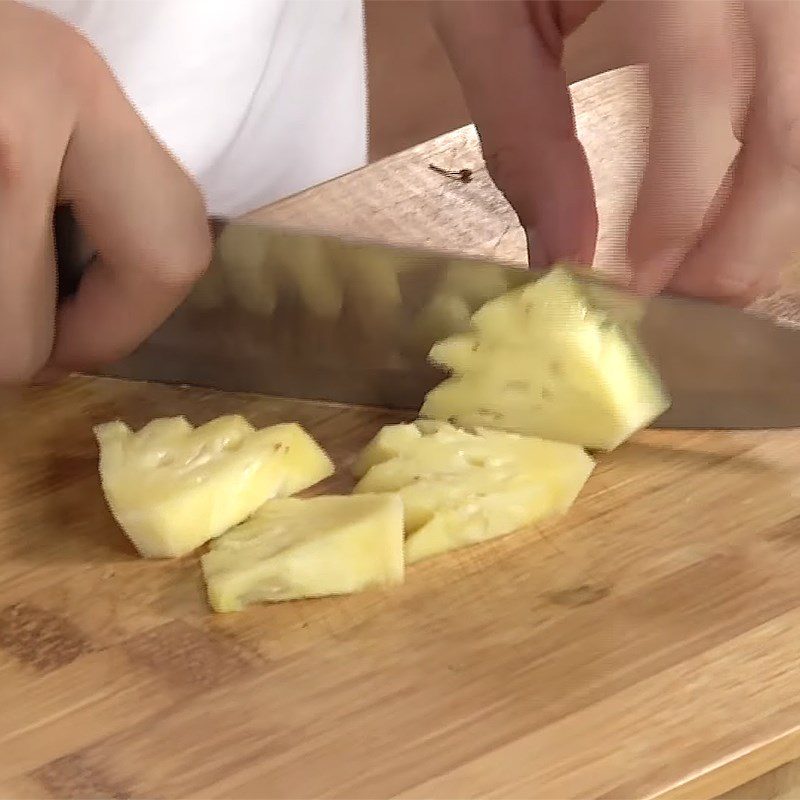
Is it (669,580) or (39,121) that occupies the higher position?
(39,121)

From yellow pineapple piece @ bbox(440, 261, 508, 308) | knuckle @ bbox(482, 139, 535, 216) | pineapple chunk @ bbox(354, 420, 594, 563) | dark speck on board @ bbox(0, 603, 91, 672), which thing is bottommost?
dark speck on board @ bbox(0, 603, 91, 672)

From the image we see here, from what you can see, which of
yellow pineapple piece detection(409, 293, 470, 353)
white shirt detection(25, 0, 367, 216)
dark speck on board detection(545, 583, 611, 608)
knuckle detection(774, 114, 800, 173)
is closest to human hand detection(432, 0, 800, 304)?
knuckle detection(774, 114, 800, 173)

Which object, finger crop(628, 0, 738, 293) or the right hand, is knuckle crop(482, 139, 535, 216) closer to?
finger crop(628, 0, 738, 293)

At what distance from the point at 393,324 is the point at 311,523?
0.73 ft

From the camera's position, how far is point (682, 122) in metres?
0.93

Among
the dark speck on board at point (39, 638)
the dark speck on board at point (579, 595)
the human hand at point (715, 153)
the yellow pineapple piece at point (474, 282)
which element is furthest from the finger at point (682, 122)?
the dark speck on board at point (39, 638)

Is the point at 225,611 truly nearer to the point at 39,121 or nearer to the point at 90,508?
the point at 90,508

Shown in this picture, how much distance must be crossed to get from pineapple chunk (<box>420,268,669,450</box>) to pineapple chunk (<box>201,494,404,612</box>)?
0.52 ft

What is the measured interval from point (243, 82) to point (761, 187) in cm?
53

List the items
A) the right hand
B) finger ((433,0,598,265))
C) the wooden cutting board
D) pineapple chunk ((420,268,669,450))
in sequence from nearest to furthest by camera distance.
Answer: the wooden cutting board → the right hand → pineapple chunk ((420,268,669,450)) → finger ((433,0,598,265))

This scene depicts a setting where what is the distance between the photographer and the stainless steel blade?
0.95 meters

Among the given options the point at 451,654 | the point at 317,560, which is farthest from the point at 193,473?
the point at 451,654

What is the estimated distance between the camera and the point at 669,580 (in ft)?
2.74

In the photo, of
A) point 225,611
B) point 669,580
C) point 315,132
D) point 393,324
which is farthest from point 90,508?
point 315,132
